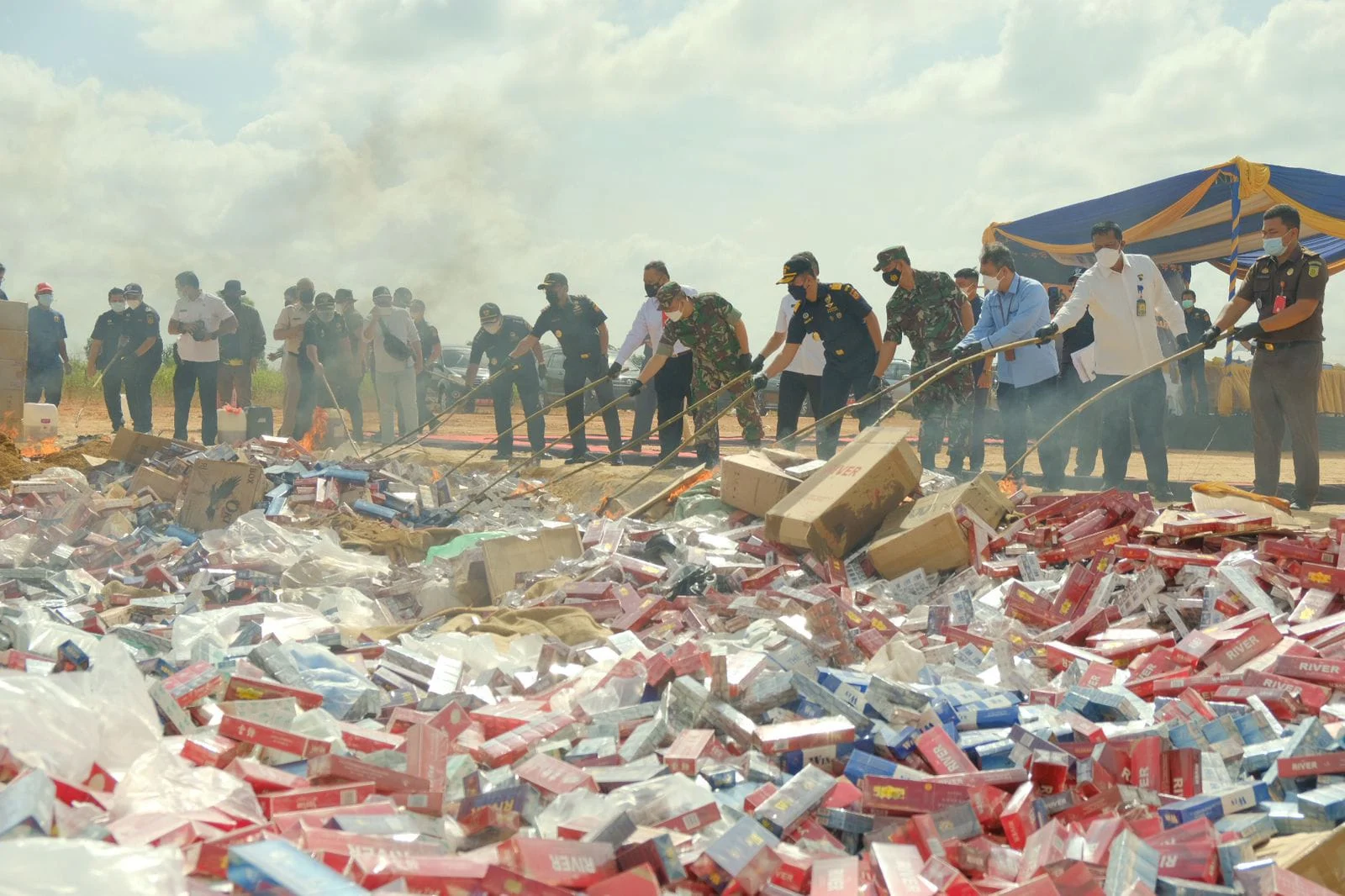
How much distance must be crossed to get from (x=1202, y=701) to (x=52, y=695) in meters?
3.25

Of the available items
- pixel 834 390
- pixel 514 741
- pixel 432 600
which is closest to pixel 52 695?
pixel 514 741

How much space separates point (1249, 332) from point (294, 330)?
9136mm

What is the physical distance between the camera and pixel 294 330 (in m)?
12.5

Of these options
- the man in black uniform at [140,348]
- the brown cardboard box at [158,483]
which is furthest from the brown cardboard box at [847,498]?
the man in black uniform at [140,348]

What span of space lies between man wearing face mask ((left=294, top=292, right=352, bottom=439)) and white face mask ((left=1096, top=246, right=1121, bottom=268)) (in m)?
7.62

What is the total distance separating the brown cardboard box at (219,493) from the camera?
796 cm

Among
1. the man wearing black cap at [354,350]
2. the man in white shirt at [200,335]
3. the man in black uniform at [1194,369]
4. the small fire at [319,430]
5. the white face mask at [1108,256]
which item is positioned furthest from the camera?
the man in black uniform at [1194,369]

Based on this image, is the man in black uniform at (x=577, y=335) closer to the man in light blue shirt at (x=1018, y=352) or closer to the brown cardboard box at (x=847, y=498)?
the man in light blue shirt at (x=1018, y=352)

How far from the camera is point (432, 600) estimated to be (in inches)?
233

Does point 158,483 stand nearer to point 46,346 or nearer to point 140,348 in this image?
point 140,348

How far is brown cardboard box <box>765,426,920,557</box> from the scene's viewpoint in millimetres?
6148

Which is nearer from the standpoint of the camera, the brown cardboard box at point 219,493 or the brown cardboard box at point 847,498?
the brown cardboard box at point 847,498

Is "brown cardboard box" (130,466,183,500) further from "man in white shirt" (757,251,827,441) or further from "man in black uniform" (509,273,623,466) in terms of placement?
"man in white shirt" (757,251,827,441)

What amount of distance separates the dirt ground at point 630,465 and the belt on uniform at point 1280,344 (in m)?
0.99
